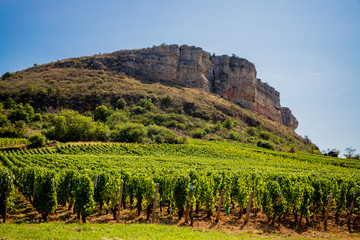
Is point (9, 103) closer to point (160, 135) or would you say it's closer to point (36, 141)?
point (36, 141)

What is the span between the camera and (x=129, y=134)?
165 ft

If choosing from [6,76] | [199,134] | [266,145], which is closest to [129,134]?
[199,134]

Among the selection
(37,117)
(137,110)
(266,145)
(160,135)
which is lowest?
(266,145)

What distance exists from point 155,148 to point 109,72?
5912cm

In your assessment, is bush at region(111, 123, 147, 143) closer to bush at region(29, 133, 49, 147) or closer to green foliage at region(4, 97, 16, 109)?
bush at region(29, 133, 49, 147)

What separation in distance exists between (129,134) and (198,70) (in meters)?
64.2

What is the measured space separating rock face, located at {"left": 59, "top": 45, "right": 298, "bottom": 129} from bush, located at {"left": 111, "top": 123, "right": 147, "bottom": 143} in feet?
164

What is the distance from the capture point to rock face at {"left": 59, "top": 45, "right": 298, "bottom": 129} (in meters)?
98.6

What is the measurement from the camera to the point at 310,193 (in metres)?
13.3

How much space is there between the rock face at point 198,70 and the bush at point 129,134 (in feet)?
164

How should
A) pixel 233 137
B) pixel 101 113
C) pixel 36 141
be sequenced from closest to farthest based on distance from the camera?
pixel 36 141 → pixel 101 113 → pixel 233 137

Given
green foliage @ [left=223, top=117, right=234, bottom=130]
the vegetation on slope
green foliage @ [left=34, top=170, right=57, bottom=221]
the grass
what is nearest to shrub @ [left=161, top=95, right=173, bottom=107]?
the vegetation on slope

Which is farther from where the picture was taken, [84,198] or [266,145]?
[266,145]

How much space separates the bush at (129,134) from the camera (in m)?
50.1
